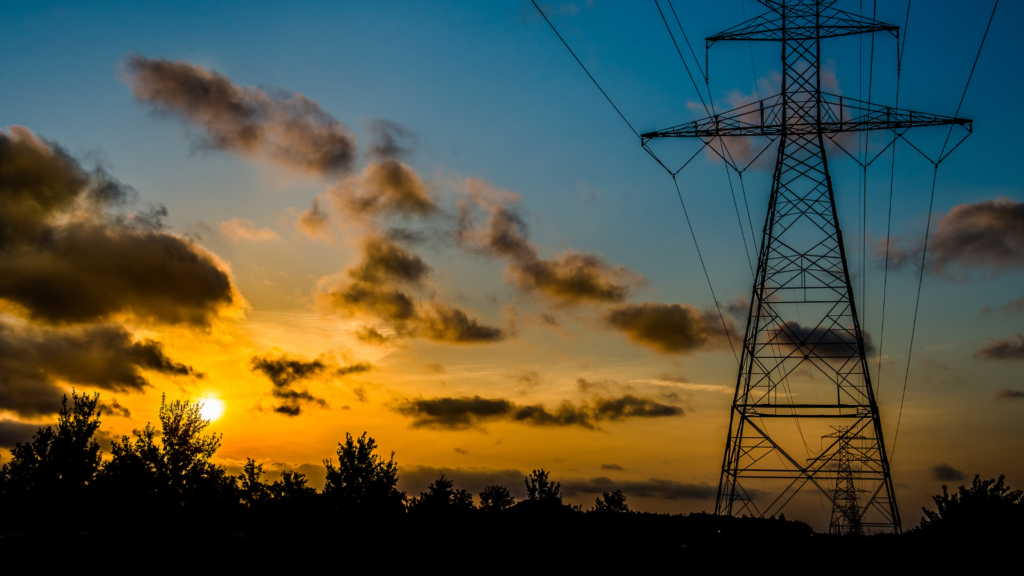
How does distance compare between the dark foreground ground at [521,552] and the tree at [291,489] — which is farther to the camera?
the tree at [291,489]

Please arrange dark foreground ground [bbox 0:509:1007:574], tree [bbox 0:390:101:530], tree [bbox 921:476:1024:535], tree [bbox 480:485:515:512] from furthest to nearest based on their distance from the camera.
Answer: tree [bbox 480:485:515:512] < tree [bbox 0:390:101:530] < tree [bbox 921:476:1024:535] < dark foreground ground [bbox 0:509:1007:574]

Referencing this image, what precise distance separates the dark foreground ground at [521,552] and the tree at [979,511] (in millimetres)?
1019

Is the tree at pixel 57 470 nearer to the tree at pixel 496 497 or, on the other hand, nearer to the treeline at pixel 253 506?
the treeline at pixel 253 506

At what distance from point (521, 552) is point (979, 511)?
31.3 metres

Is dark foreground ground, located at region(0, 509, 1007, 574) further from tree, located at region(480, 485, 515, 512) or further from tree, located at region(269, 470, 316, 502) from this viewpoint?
tree, located at region(480, 485, 515, 512)

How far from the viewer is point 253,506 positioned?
63.5 metres

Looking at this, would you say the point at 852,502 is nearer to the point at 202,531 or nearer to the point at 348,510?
the point at 348,510

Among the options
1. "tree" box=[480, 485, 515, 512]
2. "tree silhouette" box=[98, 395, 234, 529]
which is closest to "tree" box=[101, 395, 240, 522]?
"tree silhouette" box=[98, 395, 234, 529]

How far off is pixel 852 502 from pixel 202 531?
227 ft

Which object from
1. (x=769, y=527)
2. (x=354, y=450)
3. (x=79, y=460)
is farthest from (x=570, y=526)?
(x=79, y=460)

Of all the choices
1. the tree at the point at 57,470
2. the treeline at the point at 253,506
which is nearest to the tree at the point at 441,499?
the treeline at the point at 253,506

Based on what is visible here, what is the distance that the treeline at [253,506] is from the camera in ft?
137

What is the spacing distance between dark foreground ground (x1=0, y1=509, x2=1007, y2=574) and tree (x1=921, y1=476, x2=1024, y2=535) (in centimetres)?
102

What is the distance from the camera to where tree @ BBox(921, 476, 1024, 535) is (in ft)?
127
